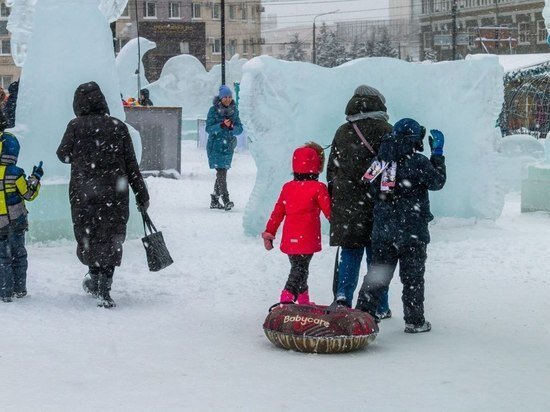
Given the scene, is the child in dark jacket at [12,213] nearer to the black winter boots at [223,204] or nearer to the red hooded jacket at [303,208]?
the red hooded jacket at [303,208]

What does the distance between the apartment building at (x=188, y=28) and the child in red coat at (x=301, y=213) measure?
2410 inches

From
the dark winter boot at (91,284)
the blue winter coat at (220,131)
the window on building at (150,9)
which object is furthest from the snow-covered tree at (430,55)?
the dark winter boot at (91,284)

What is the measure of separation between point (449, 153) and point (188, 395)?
310 inches

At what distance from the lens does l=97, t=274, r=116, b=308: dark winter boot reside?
748 cm

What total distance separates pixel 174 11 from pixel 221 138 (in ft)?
216

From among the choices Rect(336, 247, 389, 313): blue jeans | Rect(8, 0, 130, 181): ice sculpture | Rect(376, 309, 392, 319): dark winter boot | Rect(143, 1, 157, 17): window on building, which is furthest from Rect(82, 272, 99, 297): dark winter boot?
Rect(143, 1, 157, 17): window on building

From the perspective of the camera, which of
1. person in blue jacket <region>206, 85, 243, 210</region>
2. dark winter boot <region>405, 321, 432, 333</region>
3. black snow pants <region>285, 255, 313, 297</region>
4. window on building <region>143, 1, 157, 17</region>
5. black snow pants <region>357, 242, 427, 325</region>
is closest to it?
black snow pants <region>357, 242, 427, 325</region>

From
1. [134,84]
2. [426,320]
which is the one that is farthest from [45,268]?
[134,84]

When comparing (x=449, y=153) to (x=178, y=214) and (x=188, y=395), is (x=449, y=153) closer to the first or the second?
(x=178, y=214)

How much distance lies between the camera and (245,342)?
21.1 feet

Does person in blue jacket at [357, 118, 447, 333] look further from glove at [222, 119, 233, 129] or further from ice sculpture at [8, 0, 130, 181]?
glove at [222, 119, 233, 129]

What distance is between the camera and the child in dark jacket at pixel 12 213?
743 cm

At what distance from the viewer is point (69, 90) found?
10570mm

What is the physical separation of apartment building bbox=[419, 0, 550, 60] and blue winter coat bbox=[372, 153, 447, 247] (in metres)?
61.9
